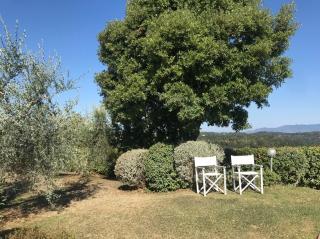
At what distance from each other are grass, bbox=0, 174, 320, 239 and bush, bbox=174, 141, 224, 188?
0.69 metres

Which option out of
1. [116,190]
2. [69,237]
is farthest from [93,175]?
[69,237]

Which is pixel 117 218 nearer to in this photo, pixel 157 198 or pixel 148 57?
pixel 157 198

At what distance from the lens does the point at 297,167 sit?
65.9 ft

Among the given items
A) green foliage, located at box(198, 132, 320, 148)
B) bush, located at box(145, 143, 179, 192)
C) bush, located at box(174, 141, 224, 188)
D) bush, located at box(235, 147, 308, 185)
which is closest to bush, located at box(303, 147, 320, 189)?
bush, located at box(235, 147, 308, 185)

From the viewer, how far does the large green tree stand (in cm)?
1791

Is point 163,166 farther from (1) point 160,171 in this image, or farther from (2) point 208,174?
(2) point 208,174

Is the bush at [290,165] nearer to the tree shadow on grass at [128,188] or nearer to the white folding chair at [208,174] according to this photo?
the white folding chair at [208,174]

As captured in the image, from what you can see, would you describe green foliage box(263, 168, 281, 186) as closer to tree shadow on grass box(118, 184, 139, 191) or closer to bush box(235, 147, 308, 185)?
bush box(235, 147, 308, 185)

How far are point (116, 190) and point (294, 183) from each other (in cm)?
795

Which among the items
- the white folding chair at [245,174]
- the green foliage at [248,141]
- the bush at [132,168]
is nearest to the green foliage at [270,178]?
the white folding chair at [245,174]

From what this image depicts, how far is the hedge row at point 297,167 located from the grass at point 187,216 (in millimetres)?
2195

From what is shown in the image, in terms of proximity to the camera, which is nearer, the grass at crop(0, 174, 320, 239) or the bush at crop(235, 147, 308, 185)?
the grass at crop(0, 174, 320, 239)

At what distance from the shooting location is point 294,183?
20.2 meters

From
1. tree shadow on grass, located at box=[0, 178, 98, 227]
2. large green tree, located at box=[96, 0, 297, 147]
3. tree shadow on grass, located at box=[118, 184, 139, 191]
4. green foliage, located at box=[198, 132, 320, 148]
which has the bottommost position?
tree shadow on grass, located at box=[0, 178, 98, 227]
